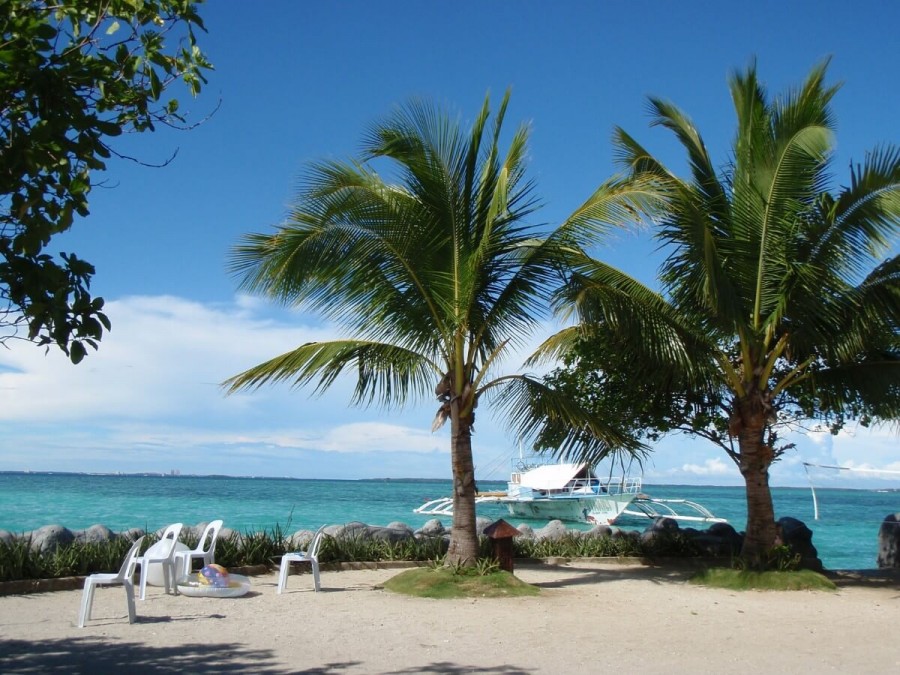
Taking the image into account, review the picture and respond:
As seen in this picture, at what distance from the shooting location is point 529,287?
11617 millimetres

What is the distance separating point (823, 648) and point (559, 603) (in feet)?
10.8

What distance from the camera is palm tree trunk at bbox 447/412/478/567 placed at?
11.5m

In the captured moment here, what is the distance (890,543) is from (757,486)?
204 inches

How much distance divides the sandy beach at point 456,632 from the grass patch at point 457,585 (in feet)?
0.86

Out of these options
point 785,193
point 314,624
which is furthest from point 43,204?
point 785,193

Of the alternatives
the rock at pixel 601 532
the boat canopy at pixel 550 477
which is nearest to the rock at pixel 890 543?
the rock at pixel 601 532

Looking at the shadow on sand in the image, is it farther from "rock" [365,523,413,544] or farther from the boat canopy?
the boat canopy

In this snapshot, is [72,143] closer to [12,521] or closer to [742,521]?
[12,521]

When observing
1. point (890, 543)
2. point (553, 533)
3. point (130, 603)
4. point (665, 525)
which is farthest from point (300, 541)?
point (890, 543)

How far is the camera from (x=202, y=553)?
1125 cm

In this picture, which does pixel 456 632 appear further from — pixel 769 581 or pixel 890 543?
pixel 890 543

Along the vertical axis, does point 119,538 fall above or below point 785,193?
below

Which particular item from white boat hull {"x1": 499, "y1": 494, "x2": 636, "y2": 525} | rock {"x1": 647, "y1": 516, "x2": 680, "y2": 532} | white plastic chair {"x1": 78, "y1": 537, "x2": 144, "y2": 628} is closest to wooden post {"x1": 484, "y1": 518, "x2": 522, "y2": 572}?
white plastic chair {"x1": 78, "y1": 537, "x2": 144, "y2": 628}

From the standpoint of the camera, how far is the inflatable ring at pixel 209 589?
10.3 m
